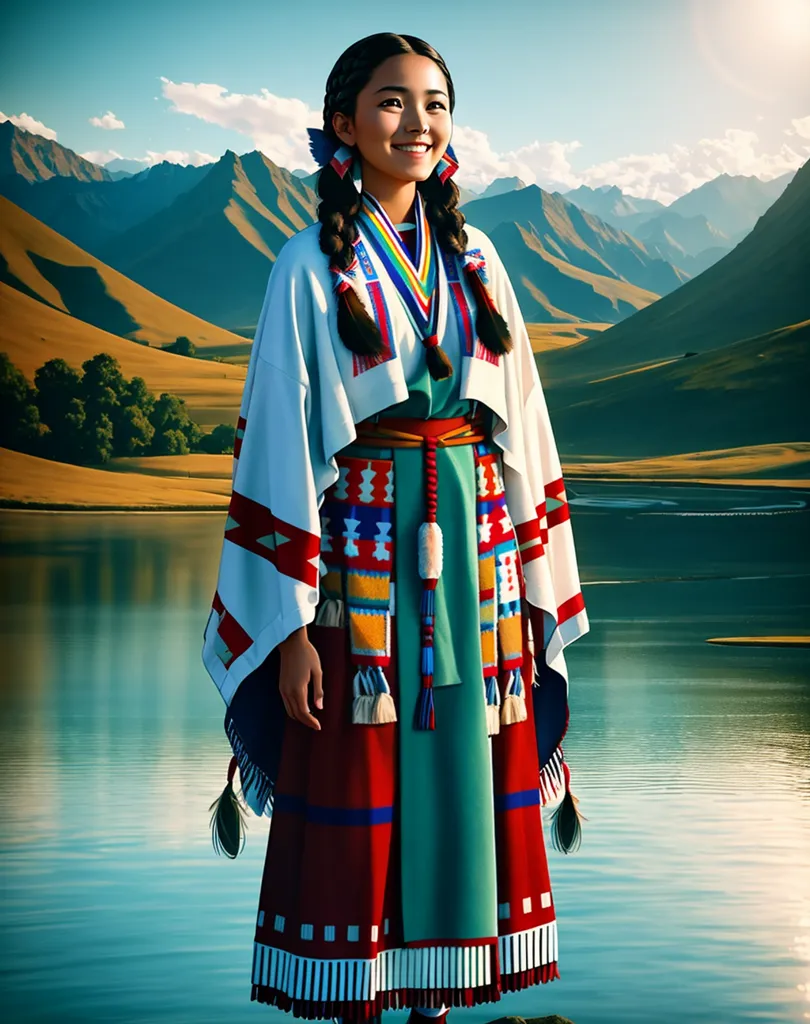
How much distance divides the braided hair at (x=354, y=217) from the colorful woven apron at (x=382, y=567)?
105mm

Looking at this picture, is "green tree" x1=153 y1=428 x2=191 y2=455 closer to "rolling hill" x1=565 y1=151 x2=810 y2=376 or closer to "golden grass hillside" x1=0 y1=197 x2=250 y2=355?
"golden grass hillside" x1=0 y1=197 x2=250 y2=355

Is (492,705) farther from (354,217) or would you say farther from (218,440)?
(218,440)

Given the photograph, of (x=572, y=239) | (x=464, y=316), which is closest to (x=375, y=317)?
(x=464, y=316)

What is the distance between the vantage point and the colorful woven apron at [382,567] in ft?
6.31

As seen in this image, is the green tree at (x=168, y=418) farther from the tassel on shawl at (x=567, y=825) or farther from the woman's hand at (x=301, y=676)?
the woman's hand at (x=301, y=676)

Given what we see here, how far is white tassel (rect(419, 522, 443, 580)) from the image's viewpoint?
6.34ft

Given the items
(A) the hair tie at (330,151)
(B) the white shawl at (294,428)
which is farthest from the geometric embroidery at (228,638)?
(A) the hair tie at (330,151)

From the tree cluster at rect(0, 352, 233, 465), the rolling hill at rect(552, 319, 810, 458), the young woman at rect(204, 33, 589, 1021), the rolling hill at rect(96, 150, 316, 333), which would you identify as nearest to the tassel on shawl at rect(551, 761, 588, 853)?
the young woman at rect(204, 33, 589, 1021)

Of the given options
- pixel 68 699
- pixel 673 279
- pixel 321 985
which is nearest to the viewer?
pixel 321 985

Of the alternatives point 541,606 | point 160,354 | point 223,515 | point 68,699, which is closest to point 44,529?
point 223,515

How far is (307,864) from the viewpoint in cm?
190

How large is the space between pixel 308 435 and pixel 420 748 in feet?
1.31

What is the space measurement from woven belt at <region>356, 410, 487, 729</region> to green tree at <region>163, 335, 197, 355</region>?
11.8 metres

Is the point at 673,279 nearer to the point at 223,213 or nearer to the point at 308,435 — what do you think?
the point at 223,213
